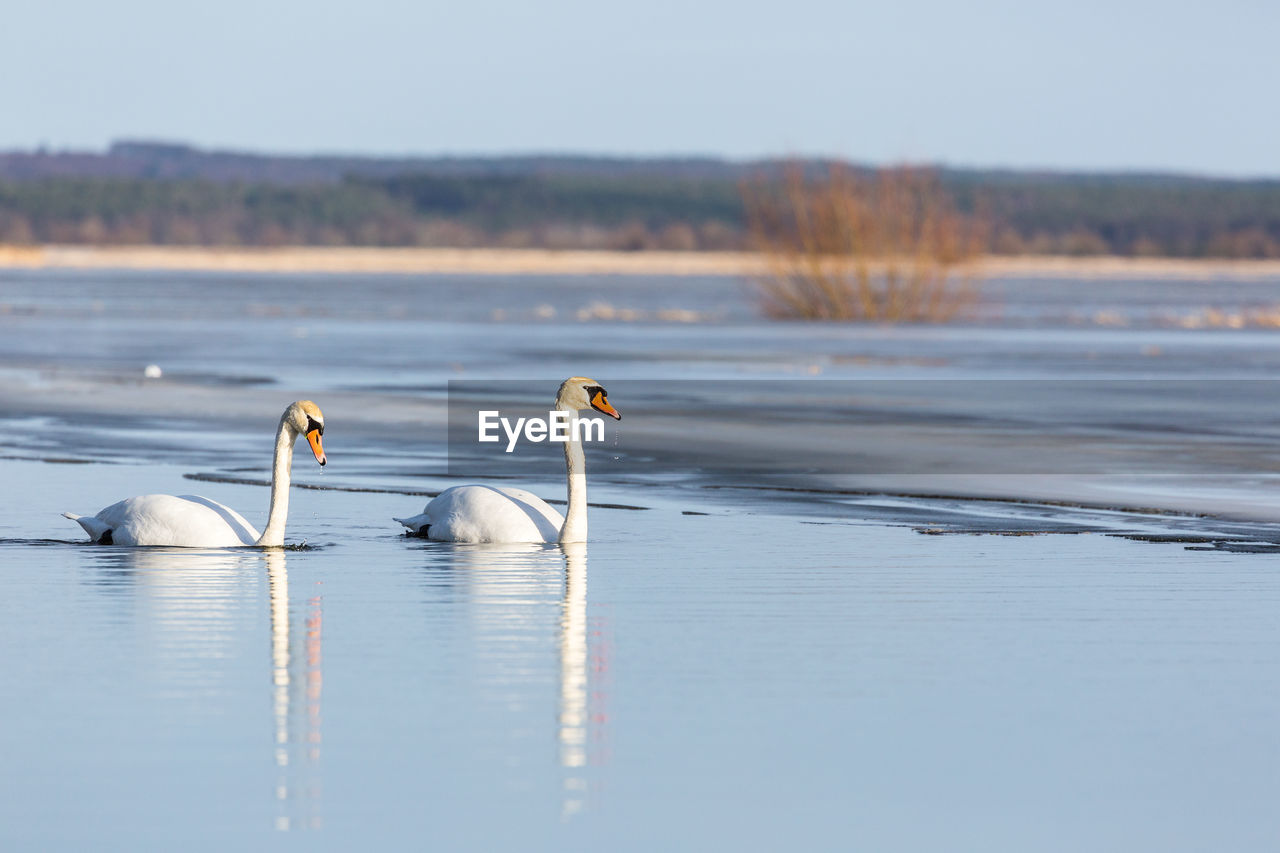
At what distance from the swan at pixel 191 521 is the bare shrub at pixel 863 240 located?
26.8 metres

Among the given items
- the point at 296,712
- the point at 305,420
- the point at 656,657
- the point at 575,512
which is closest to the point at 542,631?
the point at 656,657

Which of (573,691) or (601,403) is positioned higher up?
(601,403)

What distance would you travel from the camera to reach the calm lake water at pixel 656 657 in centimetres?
650

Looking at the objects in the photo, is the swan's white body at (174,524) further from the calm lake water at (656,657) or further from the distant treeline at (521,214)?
the distant treeline at (521,214)

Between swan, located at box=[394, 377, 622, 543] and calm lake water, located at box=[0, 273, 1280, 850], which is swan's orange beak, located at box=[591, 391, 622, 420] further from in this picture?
calm lake water, located at box=[0, 273, 1280, 850]

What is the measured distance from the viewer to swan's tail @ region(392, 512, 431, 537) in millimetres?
12180

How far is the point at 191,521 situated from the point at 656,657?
3639 mm

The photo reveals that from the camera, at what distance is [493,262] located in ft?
308

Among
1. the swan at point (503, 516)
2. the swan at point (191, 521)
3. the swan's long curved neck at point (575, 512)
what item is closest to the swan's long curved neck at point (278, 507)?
the swan at point (191, 521)

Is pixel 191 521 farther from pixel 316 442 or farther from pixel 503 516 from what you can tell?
pixel 503 516

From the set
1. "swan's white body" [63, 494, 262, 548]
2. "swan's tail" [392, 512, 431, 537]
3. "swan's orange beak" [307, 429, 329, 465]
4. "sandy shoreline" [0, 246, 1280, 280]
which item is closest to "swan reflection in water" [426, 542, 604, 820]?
"swan's tail" [392, 512, 431, 537]

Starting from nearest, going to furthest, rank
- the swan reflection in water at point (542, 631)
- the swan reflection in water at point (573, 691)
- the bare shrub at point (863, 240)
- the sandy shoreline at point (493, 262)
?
the swan reflection in water at point (573, 691)
the swan reflection in water at point (542, 631)
the bare shrub at point (863, 240)
the sandy shoreline at point (493, 262)

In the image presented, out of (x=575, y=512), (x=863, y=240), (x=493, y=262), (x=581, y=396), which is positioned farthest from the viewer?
(x=493, y=262)

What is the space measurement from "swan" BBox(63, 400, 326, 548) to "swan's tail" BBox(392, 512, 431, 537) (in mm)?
652
